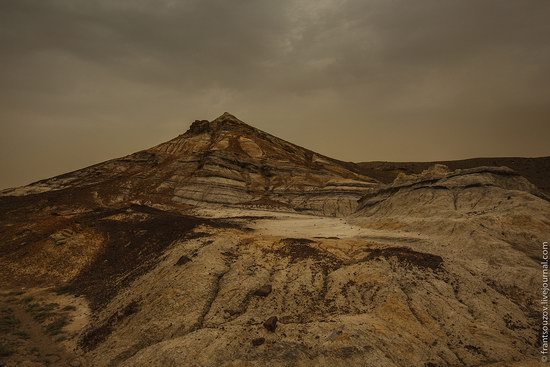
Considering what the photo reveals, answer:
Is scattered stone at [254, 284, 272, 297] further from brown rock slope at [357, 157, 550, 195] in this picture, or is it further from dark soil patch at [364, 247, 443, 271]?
brown rock slope at [357, 157, 550, 195]

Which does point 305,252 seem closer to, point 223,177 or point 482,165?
point 223,177

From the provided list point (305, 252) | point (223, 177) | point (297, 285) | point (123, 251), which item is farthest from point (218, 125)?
point (297, 285)

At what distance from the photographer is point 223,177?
66000 mm

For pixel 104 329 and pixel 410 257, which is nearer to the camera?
pixel 104 329

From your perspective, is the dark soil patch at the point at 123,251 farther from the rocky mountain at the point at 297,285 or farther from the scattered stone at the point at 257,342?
the scattered stone at the point at 257,342

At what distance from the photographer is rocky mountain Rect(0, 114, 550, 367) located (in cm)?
1529

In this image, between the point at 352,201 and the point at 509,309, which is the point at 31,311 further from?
the point at 352,201

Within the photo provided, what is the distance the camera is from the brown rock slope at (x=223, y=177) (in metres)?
59.2

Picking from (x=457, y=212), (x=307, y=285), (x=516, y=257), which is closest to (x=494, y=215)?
(x=457, y=212)

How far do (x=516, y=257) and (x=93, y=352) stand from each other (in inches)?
901

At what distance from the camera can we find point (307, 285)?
19.9m

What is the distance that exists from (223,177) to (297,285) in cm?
4764

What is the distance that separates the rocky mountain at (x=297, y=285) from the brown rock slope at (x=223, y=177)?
1694 centimetres

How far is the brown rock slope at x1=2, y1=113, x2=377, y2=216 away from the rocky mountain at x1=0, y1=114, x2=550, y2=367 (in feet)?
55.6
